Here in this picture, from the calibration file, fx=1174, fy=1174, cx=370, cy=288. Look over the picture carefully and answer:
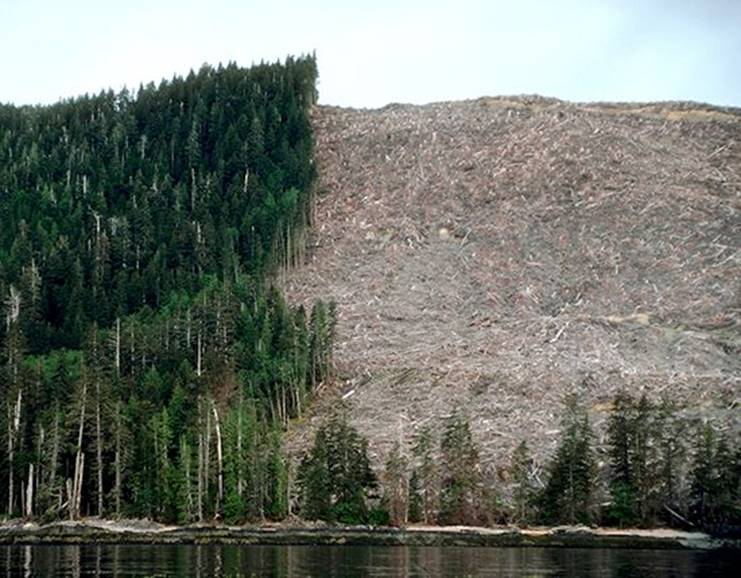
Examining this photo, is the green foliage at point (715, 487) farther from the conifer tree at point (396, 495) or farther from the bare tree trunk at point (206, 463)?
the bare tree trunk at point (206, 463)

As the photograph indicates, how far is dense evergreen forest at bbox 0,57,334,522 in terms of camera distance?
299 ft

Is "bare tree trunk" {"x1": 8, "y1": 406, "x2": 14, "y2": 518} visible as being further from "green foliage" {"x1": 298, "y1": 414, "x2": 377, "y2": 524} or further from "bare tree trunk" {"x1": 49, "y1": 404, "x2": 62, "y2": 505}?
"green foliage" {"x1": 298, "y1": 414, "x2": 377, "y2": 524}

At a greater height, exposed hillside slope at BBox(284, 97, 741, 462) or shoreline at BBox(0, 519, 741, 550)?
exposed hillside slope at BBox(284, 97, 741, 462)

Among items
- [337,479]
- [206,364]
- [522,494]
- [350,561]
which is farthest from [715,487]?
[206,364]

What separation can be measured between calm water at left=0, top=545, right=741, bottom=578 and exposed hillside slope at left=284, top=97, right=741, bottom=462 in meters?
24.3

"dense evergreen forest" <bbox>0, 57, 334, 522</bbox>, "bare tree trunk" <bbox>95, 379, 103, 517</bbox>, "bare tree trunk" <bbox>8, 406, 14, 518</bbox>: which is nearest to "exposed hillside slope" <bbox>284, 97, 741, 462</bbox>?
"dense evergreen forest" <bbox>0, 57, 334, 522</bbox>

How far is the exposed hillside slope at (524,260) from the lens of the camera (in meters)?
108

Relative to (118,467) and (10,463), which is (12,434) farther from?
(118,467)

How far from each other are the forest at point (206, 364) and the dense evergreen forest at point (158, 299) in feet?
0.93

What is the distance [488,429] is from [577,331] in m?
23.7

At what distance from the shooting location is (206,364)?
11100cm

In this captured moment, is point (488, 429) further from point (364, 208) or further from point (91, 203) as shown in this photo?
point (91, 203)

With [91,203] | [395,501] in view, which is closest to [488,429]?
[395,501]

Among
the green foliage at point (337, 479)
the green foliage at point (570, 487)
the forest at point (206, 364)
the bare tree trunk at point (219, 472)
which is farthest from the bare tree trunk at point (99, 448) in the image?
the green foliage at point (570, 487)
